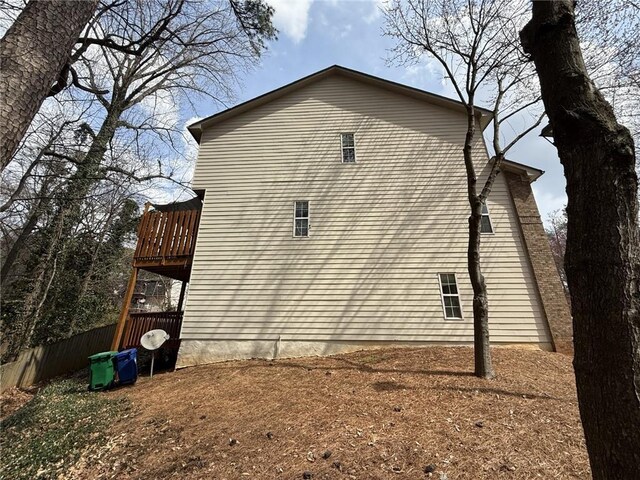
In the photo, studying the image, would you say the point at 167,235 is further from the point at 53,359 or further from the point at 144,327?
the point at 53,359

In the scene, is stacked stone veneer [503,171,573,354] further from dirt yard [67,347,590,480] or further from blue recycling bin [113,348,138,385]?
blue recycling bin [113,348,138,385]

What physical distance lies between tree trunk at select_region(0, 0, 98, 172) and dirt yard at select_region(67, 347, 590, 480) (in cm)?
Answer: 402

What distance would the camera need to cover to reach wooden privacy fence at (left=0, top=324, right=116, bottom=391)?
30.4ft

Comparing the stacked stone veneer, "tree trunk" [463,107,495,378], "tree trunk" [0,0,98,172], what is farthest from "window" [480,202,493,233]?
"tree trunk" [0,0,98,172]

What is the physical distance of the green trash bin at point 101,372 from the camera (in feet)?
24.4

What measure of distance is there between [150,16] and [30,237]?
10.4 metres

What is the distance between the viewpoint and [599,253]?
70.0 inches

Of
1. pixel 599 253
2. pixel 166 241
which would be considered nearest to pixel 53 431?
pixel 166 241

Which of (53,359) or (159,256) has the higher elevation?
(159,256)

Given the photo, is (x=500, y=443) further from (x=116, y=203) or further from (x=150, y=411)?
(x=116, y=203)

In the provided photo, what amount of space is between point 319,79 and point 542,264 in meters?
9.66

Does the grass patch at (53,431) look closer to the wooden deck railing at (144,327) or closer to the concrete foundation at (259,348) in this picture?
the wooden deck railing at (144,327)

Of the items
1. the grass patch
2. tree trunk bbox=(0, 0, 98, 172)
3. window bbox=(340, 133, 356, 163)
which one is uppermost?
window bbox=(340, 133, 356, 163)

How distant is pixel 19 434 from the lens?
17.8 feet
